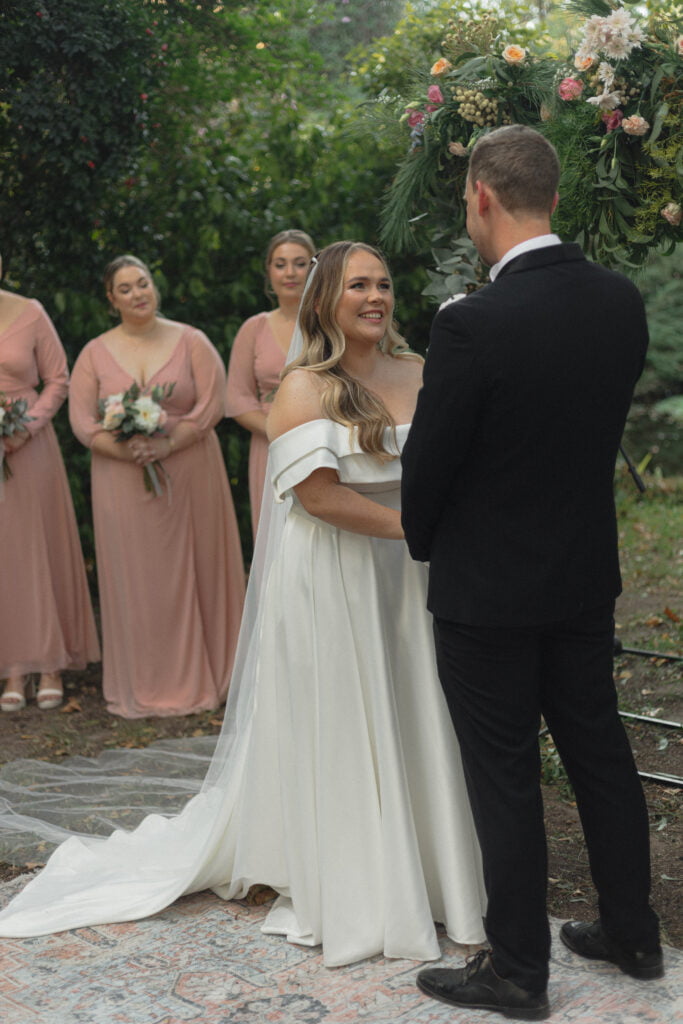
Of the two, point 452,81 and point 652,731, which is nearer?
point 452,81

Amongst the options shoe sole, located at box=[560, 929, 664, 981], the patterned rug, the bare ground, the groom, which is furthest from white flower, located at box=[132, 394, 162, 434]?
shoe sole, located at box=[560, 929, 664, 981]

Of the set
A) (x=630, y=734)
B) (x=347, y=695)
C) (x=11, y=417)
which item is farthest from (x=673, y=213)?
(x=11, y=417)

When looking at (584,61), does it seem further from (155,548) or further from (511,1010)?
(155,548)

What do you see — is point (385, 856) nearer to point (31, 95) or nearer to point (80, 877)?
point (80, 877)

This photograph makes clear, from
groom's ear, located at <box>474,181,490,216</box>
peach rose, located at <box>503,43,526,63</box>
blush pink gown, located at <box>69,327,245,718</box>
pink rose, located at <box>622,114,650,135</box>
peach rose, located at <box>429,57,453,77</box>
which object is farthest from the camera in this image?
blush pink gown, located at <box>69,327,245,718</box>

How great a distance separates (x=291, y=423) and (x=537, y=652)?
41.7 inches

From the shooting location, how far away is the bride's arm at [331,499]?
144 inches

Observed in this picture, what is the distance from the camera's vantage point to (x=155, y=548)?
22.7 feet

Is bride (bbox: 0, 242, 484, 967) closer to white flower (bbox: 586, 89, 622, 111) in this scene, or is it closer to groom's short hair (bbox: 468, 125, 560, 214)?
Result: groom's short hair (bbox: 468, 125, 560, 214)

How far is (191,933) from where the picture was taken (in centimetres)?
388

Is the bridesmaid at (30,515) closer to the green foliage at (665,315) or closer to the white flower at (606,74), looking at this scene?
the white flower at (606,74)

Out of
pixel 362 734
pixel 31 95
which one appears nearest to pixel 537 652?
pixel 362 734

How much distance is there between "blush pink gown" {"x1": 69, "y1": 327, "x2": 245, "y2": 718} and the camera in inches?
271

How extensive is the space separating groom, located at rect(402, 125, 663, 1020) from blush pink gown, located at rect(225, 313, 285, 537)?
3.75m
